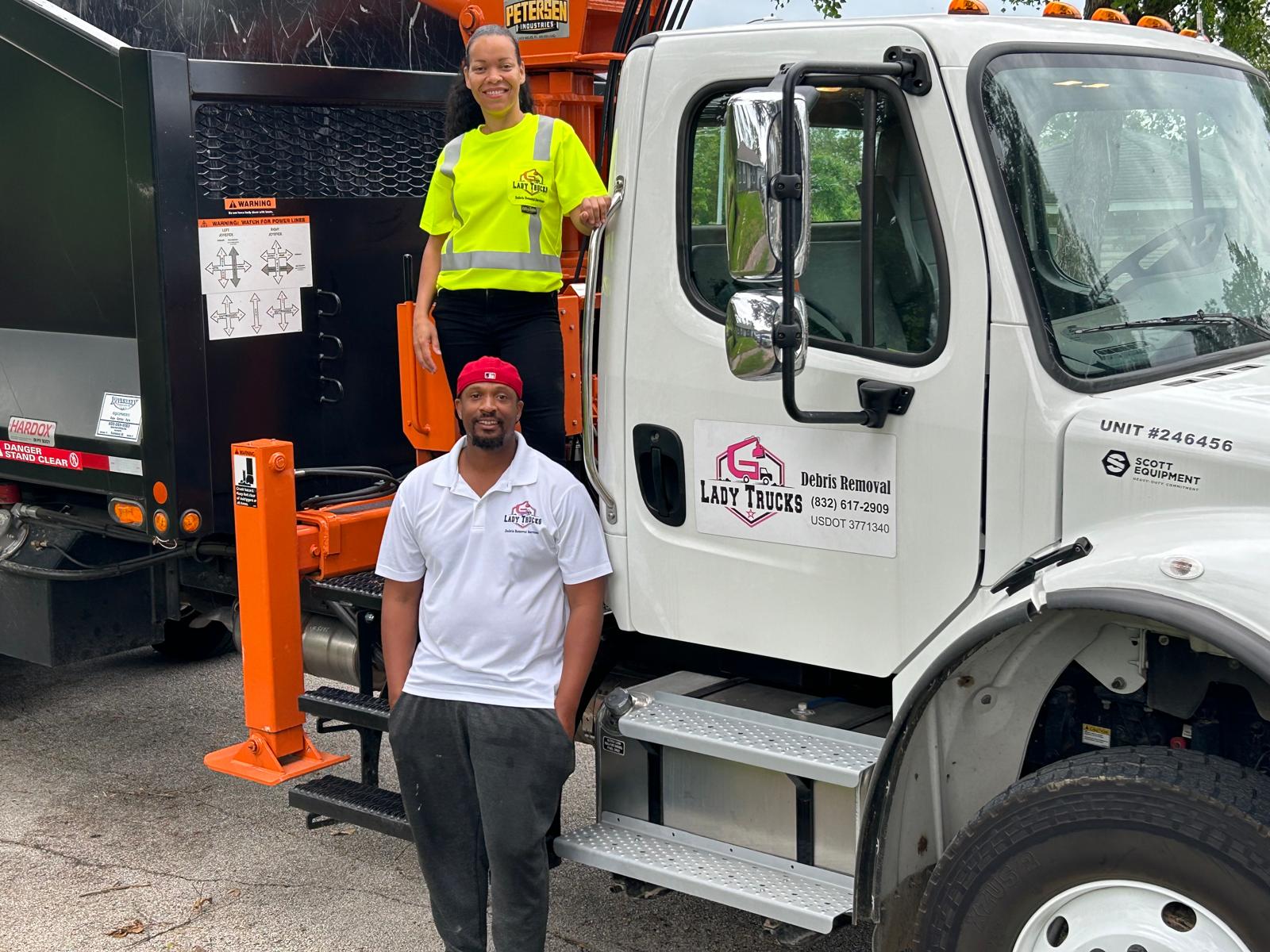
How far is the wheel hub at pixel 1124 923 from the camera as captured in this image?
2.89m

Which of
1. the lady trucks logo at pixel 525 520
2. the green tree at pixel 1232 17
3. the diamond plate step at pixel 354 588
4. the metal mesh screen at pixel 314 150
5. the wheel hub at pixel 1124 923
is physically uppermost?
the green tree at pixel 1232 17

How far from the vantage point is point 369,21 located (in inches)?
226

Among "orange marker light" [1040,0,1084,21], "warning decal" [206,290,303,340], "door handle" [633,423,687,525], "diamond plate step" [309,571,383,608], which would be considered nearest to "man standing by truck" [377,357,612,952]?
"door handle" [633,423,687,525]

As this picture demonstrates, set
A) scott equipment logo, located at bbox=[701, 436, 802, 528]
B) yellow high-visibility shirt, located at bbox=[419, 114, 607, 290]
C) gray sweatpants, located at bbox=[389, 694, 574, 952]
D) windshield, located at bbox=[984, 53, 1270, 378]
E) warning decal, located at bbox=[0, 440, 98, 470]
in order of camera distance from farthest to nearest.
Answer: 1. warning decal, located at bbox=[0, 440, 98, 470]
2. yellow high-visibility shirt, located at bbox=[419, 114, 607, 290]
3. gray sweatpants, located at bbox=[389, 694, 574, 952]
4. scott equipment logo, located at bbox=[701, 436, 802, 528]
5. windshield, located at bbox=[984, 53, 1270, 378]

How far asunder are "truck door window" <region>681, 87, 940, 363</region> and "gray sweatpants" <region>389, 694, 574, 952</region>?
121 cm

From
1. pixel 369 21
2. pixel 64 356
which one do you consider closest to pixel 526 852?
pixel 64 356

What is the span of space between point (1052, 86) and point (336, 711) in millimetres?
2609

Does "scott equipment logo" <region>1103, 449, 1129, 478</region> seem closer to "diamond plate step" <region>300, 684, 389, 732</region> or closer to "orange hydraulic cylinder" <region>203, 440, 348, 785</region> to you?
"diamond plate step" <region>300, 684, 389, 732</region>

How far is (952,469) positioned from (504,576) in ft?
3.77

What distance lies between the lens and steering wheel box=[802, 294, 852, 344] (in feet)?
11.3

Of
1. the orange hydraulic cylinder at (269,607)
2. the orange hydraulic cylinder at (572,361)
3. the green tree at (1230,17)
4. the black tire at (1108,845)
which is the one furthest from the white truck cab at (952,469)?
the green tree at (1230,17)

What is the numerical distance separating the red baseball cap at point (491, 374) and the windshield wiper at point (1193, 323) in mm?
1359

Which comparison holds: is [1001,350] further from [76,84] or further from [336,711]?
[76,84]

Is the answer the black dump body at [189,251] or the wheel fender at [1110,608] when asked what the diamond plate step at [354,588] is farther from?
the wheel fender at [1110,608]
